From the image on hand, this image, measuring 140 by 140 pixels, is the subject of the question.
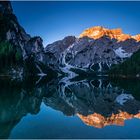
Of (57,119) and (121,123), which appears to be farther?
(57,119)

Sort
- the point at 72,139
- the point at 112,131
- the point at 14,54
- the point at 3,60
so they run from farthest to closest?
1. the point at 14,54
2. the point at 3,60
3. the point at 112,131
4. the point at 72,139

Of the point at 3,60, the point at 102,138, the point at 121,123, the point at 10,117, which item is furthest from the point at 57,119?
the point at 3,60

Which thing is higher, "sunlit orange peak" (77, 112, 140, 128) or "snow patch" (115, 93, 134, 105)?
"snow patch" (115, 93, 134, 105)

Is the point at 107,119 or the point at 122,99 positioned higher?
the point at 122,99

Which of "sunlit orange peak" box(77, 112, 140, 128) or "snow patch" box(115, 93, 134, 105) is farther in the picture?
"snow patch" box(115, 93, 134, 105)

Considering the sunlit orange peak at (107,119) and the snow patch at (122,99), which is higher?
the snow patch at (122,99)

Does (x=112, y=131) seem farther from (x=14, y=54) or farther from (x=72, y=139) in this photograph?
(x=14, y=54)

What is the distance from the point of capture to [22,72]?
7293 inches

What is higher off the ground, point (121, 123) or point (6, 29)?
point (6, 29)

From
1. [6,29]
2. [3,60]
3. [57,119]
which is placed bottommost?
[57,119]

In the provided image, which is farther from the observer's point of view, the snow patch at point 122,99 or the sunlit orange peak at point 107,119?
the snow patch at point 122,99

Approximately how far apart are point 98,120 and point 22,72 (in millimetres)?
153163

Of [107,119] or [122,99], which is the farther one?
[122,99]

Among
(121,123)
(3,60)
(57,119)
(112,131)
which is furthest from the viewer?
(3,60)
